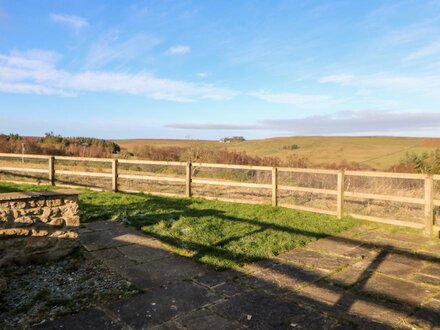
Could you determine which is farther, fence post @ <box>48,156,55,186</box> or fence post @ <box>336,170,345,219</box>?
fence post @ <box>48,156,55,186</box>

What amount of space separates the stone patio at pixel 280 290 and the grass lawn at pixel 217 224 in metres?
0.29

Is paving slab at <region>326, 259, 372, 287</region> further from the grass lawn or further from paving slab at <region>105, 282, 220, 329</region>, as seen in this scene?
paving slab at <region>105, 282, 220, 329</region>

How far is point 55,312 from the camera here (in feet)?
10.2

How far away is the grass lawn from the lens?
493cm

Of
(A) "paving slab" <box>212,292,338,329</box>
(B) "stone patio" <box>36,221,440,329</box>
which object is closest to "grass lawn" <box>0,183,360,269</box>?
(B) "stone patio" <box>36,221,440,329</box>

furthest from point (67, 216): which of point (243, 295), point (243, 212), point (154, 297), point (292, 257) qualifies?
point (243, 212)

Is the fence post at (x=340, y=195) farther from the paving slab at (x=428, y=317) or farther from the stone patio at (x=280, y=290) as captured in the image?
the paving slab at (x=428, y=317)

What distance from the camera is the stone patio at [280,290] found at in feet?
9.91

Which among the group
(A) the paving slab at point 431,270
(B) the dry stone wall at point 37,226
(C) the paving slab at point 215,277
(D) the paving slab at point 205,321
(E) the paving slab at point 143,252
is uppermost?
(B) the dry stone wall at point 37,226

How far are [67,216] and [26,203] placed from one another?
20.8 inches

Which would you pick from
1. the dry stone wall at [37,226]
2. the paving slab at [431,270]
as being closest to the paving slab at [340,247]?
the paving slab at [431,270]

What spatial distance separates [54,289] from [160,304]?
122cm

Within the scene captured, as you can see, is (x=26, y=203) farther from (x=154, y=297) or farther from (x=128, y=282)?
(x=154, y=297)

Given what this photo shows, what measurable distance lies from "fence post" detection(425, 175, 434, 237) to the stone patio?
0.87 m
